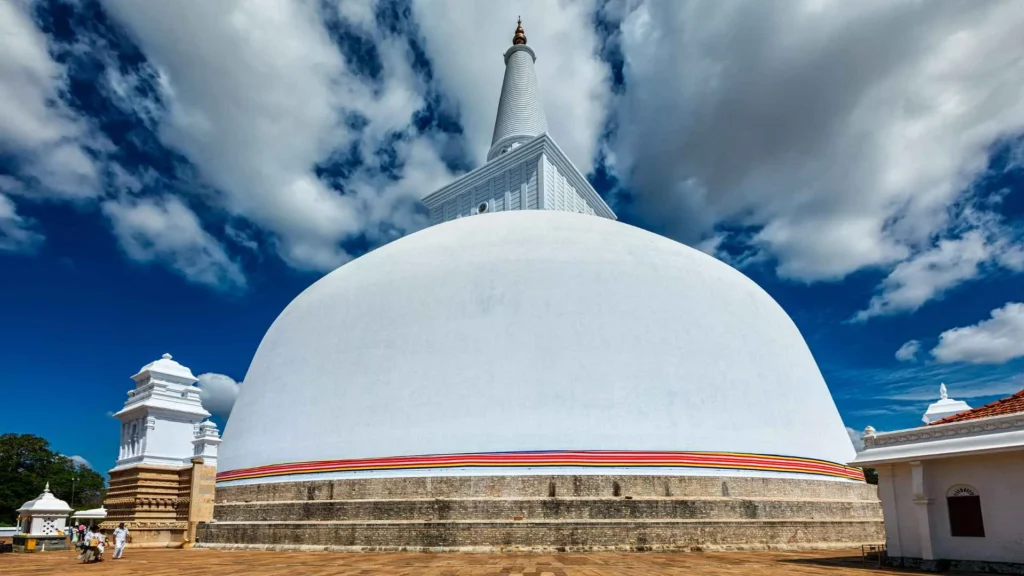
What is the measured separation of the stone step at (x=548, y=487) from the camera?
14047mm

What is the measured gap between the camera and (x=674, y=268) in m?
17.8

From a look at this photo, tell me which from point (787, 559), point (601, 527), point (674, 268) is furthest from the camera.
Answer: point (674, 268)

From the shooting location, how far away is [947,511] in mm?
10844

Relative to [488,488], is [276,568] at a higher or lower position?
lower

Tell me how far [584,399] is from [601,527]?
2778mm

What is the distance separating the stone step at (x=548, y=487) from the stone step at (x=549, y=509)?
0.15m

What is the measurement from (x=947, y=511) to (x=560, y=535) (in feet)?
23.1

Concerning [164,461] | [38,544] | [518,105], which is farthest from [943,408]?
[38,544]

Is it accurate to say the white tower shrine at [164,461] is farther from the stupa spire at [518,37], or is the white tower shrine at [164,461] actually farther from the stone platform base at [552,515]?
the stupa spire at [518,37]

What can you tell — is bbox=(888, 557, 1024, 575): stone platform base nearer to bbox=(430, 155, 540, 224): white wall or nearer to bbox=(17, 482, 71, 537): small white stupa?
bbox=(430, 155, 540, 224): white wall

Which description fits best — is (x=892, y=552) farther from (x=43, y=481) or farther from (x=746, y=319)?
(x=43, y=481)

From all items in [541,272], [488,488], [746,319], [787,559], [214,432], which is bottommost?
[787,559]

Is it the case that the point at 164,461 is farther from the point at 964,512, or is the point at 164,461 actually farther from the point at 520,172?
the point at 964,512

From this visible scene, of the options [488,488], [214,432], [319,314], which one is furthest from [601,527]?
[214,432]
